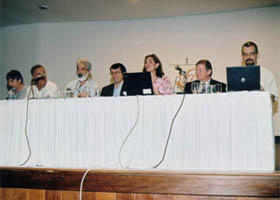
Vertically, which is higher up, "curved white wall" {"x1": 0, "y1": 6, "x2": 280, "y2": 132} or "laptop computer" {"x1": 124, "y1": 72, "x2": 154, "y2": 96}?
"curved white wall" {"x1": 0, "y1": 6, "x2": 280, "y2": 132}

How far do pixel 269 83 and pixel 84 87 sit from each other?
249cm

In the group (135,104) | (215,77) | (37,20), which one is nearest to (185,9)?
(215,77)

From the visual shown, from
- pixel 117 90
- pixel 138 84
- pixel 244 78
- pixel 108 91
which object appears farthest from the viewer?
pixel 108 91

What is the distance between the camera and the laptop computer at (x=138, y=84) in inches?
105

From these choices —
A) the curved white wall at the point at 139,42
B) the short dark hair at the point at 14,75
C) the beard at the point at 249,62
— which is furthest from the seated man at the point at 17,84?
the beard at the point at 249,62

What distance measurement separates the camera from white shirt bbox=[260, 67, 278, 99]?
4.56 m

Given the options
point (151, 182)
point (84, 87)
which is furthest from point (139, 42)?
point (151, 182)

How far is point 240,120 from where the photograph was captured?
2.40 m

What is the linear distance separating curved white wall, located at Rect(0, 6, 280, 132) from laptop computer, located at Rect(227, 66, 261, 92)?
2.44 meters

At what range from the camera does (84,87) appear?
12.5 feet

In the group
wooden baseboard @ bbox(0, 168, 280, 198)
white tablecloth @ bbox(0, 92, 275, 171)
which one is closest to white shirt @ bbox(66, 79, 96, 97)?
white tablecloth @ bbox(0, 92, 275, 171)

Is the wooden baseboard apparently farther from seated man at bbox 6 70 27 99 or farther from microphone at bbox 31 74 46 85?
seated man at bbox 6 70 27 99

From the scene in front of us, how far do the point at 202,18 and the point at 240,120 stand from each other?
3.07 m

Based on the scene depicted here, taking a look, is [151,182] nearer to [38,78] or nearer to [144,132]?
[144,132]
